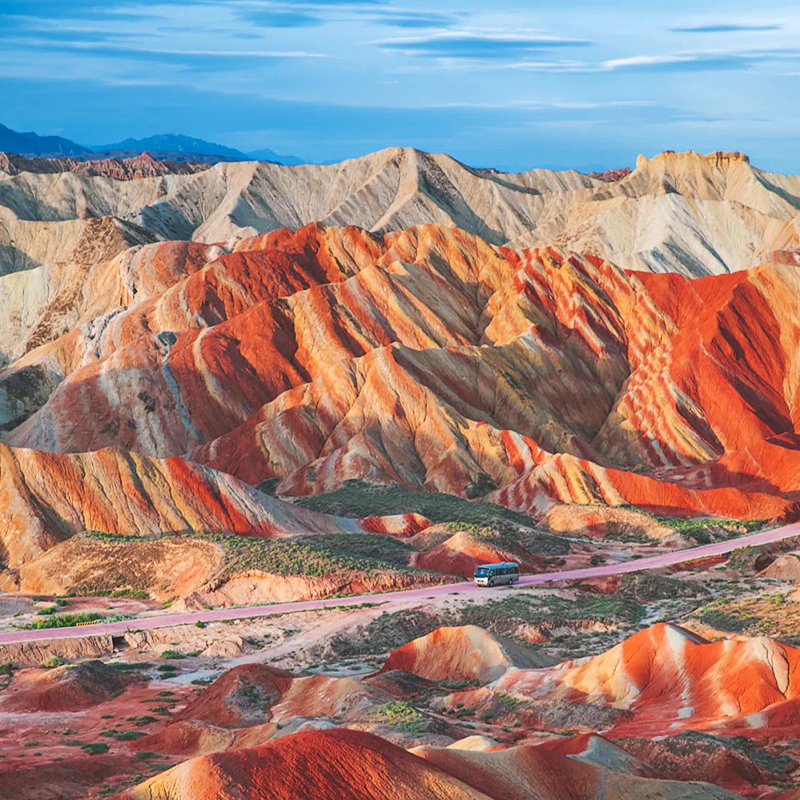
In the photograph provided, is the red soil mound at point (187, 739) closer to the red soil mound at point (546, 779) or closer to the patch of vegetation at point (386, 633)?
the red soil mound at point (546, 779)

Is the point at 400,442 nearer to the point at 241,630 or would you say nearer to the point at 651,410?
the point at 651,410

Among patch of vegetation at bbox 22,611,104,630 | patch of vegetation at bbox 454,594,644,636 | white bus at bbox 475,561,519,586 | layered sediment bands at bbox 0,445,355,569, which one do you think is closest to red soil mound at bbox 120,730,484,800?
patch of vegetation at bbox 454,594,644,636

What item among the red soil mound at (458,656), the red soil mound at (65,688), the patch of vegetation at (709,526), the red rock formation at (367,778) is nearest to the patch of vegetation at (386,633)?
the red soil mound at (458,656)

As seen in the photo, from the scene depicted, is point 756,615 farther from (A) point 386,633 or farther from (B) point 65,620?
(B) point 65,620

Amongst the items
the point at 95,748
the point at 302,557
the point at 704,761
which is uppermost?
the point at 704,761

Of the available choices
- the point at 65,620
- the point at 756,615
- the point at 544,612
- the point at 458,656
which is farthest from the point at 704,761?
the point at 65,620
